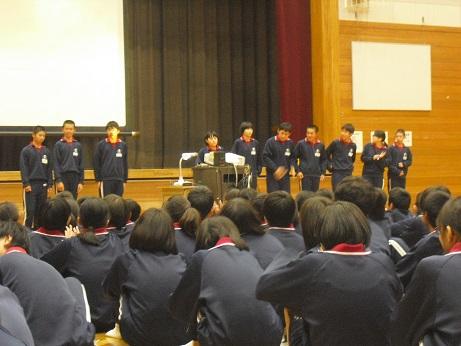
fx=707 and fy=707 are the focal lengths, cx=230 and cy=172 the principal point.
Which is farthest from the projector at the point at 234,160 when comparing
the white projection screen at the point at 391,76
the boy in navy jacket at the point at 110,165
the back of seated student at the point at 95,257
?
the back of seated student at the point at 95,257

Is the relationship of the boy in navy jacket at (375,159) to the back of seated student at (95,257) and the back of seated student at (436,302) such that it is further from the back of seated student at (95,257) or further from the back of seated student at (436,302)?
the back of seated student at (436,302)

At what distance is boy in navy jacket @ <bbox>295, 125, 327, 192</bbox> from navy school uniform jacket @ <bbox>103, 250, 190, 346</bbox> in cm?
681

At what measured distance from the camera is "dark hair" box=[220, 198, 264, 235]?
3.62 metres

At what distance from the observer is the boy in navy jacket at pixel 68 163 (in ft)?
30.9

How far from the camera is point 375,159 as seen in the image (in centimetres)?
1051

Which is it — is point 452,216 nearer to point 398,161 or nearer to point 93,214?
point 93,214

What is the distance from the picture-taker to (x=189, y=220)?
412 centimetres

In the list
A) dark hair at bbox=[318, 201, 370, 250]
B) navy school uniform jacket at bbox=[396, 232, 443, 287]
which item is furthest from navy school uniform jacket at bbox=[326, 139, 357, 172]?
dark hair at bbox=[318, 201, 370, 250]

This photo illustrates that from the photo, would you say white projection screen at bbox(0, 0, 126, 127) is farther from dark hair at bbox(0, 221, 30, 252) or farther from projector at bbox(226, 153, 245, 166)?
dark hair at bbox(0, 221, 30, 252)

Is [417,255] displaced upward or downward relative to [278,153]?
downward

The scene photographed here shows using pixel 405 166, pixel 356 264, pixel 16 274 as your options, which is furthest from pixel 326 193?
pixel 405 166

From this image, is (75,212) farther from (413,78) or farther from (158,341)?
(413,78)

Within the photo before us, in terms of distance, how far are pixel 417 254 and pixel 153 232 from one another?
1227 millimetres

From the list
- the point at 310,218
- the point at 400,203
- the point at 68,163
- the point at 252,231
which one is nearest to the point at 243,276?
the point at 310,218
